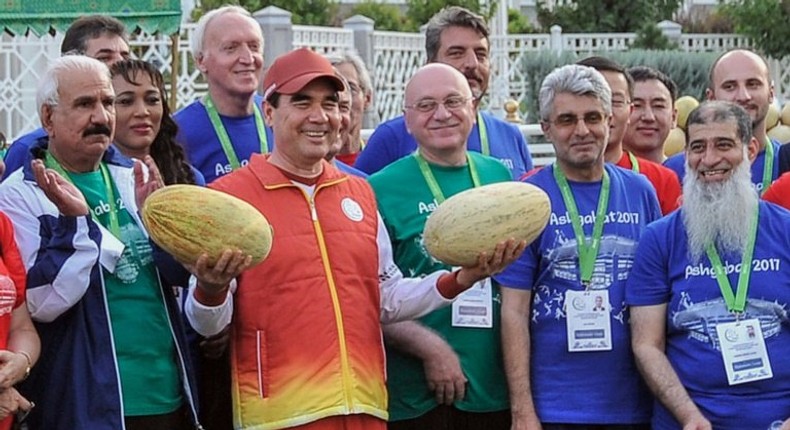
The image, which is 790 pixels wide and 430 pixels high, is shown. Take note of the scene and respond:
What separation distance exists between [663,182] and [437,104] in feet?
3.30

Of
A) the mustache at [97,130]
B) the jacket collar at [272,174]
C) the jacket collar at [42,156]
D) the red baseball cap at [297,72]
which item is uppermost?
the red baseball cap at [297,72]

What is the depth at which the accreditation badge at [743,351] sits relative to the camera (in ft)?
15.7

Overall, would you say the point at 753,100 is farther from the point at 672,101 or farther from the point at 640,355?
the point at 640,355

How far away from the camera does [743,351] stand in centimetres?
479

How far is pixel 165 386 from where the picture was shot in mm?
4609

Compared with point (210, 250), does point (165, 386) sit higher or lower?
lower

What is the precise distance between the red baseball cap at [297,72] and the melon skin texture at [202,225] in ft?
1.52

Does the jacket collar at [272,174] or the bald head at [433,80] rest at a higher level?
the bald head at [433,80]

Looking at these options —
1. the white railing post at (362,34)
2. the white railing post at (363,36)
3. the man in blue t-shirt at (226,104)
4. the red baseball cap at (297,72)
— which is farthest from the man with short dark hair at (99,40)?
the white railing post at (362,34)

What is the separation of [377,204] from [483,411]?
2.69ft

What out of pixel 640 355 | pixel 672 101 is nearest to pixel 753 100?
pixel 672 101

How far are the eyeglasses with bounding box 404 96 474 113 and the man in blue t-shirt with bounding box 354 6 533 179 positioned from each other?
0.47 m

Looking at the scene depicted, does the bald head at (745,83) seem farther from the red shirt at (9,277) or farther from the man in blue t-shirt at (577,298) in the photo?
the red shirt at (9,277)

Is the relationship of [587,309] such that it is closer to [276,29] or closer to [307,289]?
[307,289]
